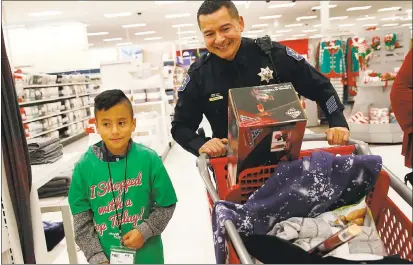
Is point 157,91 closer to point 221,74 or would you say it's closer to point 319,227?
point 221,74

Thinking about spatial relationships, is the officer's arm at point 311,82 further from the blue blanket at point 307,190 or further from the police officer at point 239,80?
the blue blanket at point 307,190

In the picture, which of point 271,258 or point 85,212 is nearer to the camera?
point 271,258

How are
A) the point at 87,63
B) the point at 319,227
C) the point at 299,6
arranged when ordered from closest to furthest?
1. the point at 319,227
2. the point at 87,63
3. the point at 299,6

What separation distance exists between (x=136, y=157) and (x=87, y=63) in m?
13.8

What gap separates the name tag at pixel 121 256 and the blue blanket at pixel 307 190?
0.52 meters

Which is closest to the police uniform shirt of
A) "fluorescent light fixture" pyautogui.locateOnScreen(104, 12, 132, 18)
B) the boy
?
the boy

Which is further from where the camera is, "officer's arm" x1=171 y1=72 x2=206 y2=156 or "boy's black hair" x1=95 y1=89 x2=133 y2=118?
"officer's arm" x1=171 y1=72 x2=206 y2=156

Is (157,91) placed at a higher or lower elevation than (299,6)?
lower

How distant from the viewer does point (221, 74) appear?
1871 mm

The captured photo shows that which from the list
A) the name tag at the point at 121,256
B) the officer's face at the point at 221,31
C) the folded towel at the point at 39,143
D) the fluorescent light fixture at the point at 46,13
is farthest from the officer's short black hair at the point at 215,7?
the fluorescent light fixture at the point at 46,13

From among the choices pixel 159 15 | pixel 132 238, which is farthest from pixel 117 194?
pixel 159 15

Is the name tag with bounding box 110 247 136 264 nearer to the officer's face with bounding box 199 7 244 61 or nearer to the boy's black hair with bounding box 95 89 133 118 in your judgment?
the boy's black hair with bounding box 95 89 133 118

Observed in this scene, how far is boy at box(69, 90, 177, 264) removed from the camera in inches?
61.0

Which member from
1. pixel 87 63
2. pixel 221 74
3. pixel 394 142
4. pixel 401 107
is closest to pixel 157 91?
pixel 394 142
